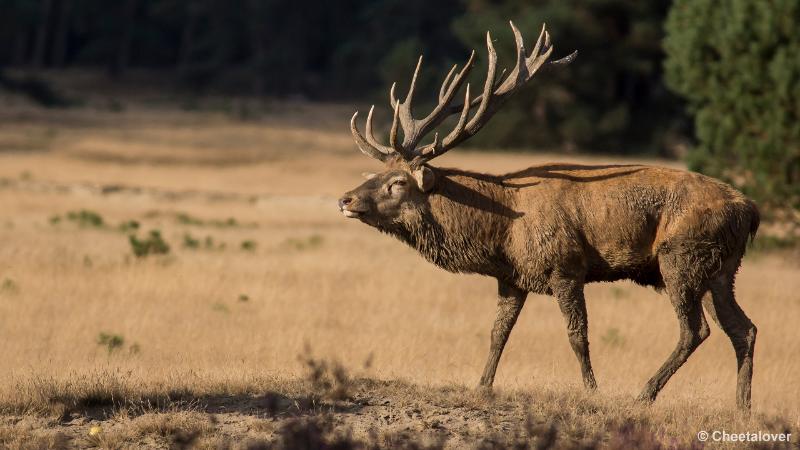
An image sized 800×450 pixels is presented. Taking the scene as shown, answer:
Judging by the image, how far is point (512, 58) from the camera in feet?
137

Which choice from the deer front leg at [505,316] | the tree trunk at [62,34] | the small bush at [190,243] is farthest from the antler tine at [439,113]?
the tree trunk at [62,34]

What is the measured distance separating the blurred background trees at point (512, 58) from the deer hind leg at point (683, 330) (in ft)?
32.2

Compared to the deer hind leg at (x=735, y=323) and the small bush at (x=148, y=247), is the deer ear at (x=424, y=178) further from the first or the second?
the small bush at (x=148, y=247)

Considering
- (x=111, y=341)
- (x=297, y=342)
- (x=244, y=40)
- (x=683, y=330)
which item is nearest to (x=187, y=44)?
(x=244, y=40)

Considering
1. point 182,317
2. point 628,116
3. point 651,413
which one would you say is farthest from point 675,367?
point 628,116

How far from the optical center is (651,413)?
823 centimetres

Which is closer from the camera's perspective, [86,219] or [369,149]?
[369,149]

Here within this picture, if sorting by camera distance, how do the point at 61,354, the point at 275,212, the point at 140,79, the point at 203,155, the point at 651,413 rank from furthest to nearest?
the point at 140,79 < the point at 203,155 < the point at 275,212 < the point at 61,354 < the point at 651,413

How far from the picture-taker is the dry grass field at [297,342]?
766cm

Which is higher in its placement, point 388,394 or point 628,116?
point 628,116

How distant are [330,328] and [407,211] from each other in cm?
436

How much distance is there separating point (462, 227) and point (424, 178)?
463mm

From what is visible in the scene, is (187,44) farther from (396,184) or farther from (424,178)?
(424,178)

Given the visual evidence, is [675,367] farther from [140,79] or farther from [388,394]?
[140,79]
